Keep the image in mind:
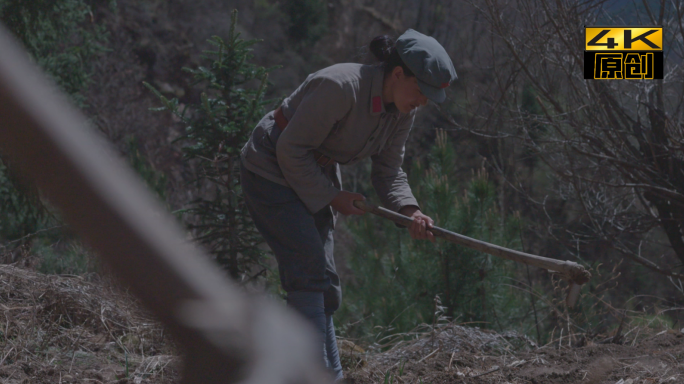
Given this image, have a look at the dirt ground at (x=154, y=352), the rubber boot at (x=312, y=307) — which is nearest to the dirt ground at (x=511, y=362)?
the dirt ground at (x=154, y=352)

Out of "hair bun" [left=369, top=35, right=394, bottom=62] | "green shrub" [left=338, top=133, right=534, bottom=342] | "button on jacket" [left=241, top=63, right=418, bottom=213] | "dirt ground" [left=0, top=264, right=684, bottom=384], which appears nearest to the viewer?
"button on jacket" [left=241, top=63, right=418, bottom=213]

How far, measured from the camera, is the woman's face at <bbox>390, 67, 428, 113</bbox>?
2.43 m

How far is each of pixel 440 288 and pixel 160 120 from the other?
10063 millimetres

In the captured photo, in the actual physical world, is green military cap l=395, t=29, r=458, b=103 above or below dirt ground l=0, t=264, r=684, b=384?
above

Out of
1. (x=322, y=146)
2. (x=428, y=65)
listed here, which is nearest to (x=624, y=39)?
(x=428, y=65)

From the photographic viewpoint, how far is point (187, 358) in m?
0.64

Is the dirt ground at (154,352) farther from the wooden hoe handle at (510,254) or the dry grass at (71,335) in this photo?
the wooden hoe handle at (510,254)

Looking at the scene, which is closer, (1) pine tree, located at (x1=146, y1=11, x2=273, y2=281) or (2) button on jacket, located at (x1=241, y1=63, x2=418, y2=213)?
(2) button on jacket, located at (x1=241, y1=63, x2=418, y2=213)

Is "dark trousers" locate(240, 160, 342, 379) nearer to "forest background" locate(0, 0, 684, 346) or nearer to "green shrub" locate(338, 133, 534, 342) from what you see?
"forest background" locate(0, 0, 684, 346)


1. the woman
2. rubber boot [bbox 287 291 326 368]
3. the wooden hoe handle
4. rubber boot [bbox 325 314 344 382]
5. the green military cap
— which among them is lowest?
rubber boot [bbox 325 314 344 382]

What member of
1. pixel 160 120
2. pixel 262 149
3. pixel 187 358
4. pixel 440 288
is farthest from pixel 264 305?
pixel 160 120

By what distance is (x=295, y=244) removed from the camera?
2.45m

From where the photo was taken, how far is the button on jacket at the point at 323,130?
2367 mm

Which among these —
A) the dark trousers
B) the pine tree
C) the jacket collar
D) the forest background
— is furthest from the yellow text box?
the dark trousers
